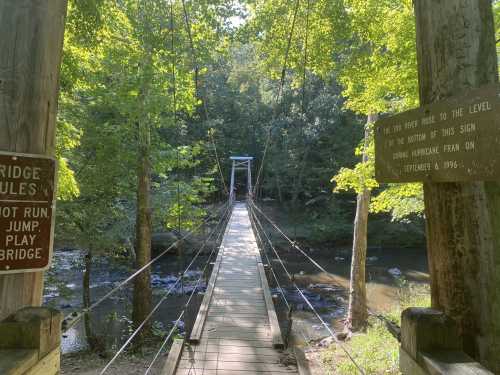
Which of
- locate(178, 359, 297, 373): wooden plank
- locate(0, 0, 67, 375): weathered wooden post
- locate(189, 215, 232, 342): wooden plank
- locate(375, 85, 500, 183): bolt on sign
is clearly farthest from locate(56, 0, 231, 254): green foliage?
locate(375, 85, 500, 183): bolt on sign

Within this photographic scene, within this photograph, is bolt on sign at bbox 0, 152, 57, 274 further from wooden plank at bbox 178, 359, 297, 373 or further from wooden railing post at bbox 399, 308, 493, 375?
wooden plank at bbox 178, 359, 297, 373

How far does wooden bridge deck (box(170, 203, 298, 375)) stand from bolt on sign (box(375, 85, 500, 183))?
1.67m

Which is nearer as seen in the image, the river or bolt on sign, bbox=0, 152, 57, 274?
bolt on sign, bbox=0, 152, 57, 274

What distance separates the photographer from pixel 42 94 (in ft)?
3.35

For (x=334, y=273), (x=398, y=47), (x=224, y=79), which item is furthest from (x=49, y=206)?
(x=224, y=79)

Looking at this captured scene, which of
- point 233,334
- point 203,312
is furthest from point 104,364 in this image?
point 233,334

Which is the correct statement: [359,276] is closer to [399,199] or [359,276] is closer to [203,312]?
[399,199]

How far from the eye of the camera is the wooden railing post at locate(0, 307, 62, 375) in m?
0.77

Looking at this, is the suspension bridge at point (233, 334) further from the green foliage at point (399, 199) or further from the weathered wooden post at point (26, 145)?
the green foliage at point (399, 199)

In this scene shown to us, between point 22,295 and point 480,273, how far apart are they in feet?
3.82

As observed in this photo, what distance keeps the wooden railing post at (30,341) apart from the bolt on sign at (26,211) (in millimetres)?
166

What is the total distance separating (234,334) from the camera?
287 centimetres

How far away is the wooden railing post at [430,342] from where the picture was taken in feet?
2.62

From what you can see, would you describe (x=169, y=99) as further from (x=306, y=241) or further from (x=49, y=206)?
(x=306, y=241)
